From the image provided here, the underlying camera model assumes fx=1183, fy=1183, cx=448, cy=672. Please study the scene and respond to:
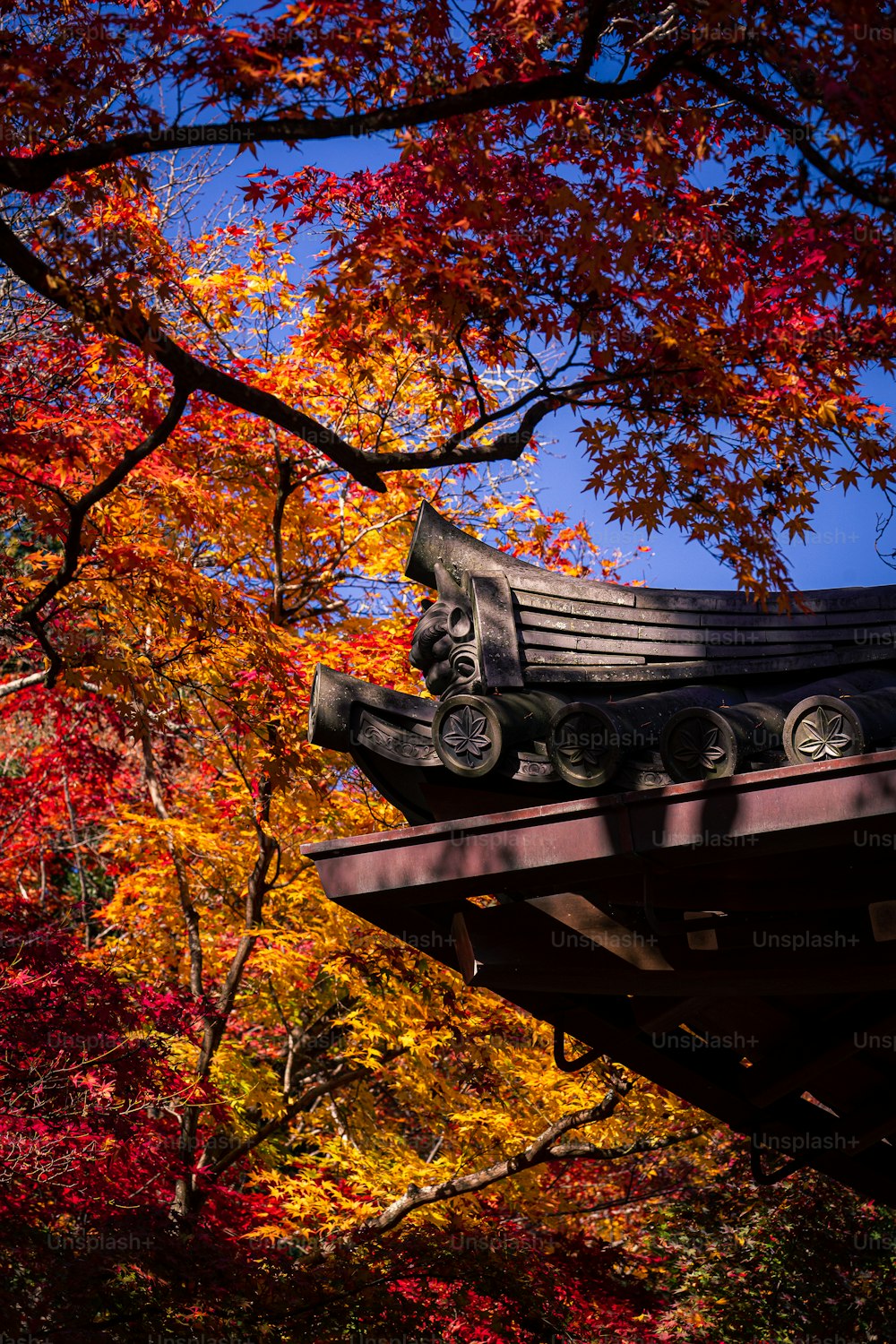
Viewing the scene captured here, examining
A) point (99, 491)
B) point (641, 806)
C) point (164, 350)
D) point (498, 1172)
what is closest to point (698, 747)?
point (641, 806)

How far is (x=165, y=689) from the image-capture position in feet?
29.4

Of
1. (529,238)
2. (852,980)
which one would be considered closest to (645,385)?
(529,238)

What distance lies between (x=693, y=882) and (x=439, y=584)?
1540 millimetres

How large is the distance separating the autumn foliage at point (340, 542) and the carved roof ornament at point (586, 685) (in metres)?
0.71

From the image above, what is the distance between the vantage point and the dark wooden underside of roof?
333cm

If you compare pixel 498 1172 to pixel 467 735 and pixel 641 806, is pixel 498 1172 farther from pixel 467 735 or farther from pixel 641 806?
pixel 641 806

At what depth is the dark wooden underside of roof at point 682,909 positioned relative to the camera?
333 cm

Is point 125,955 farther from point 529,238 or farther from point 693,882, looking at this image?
point 693,882

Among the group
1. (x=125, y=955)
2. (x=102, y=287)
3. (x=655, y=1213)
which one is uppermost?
(x=102, y=287)

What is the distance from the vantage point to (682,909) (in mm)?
3971

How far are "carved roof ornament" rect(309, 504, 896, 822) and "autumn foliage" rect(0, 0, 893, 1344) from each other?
708 mm

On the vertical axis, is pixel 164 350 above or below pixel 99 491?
above

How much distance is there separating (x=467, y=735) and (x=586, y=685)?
0.57 meters

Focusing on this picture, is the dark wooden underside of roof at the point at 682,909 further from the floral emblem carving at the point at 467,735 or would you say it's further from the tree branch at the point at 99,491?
the tree branch at the point at 99,491
